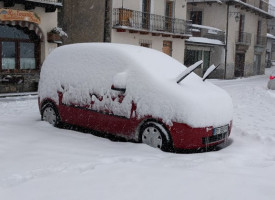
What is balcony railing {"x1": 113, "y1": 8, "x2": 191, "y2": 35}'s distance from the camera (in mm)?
21016

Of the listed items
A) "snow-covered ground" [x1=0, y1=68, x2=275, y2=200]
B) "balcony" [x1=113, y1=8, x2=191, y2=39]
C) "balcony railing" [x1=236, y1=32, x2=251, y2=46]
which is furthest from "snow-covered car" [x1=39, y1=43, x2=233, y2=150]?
"balcony railing" [x1=236, y1=32, x2=251, y2=46]

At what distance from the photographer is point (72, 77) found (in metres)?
6.94

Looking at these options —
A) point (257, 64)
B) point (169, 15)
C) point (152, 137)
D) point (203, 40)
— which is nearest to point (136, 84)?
point (152, 137)

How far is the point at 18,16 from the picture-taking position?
15586 millimetres

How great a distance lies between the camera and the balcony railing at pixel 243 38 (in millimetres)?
33250

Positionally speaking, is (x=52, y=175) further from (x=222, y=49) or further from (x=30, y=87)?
(x=222, y=49)

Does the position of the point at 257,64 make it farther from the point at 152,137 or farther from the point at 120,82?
the point at 152,137

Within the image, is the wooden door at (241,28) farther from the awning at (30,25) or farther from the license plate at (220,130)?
the license plate at (220,130)

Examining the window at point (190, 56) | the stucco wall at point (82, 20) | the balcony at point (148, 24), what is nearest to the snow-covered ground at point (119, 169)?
the balcony at point (148, 24)

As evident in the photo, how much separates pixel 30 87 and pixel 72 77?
1046cm

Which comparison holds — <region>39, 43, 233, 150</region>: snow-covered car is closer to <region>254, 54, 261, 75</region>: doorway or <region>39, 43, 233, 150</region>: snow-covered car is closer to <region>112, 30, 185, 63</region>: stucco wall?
<region>112, 30, 185, 63</region>: stucco wall

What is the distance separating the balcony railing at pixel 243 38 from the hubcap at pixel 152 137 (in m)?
29.1

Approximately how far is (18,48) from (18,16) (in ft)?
5.14

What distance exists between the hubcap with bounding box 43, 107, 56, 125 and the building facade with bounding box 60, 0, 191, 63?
1258cm
